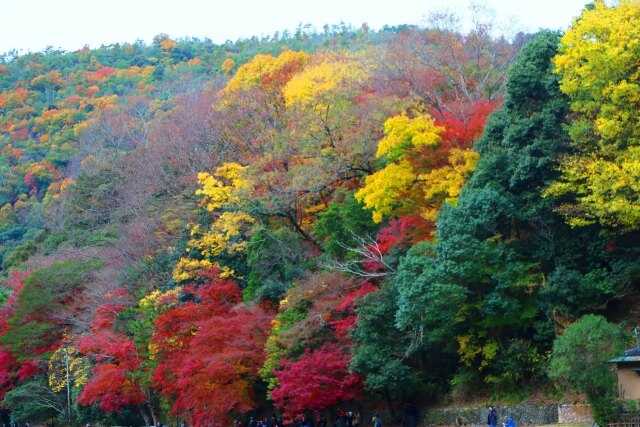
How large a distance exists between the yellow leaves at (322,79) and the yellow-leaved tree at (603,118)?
19251 millimetres

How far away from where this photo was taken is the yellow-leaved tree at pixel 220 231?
45.8 meters

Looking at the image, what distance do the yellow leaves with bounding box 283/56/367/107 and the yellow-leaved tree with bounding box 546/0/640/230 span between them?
19251 mm

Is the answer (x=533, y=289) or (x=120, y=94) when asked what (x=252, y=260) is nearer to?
(x=533, y=289)

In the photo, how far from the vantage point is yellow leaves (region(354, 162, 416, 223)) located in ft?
121

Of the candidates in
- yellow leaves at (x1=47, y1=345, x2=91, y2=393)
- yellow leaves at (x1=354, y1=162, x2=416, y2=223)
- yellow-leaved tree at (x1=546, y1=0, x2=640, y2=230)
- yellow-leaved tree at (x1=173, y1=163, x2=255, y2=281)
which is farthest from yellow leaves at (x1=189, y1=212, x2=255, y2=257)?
yellow-leaved tree at (x1=546, y1=0, x2=640, y2=230)

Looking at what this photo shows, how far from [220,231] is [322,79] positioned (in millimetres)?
11078

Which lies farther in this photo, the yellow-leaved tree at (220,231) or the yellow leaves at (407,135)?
the yellow-leaved tree at (220,231)

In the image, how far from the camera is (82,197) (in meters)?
70.0

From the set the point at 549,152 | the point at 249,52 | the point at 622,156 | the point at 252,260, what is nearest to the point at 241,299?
the point at 252,260

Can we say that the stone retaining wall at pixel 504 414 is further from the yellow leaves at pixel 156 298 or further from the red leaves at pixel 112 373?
the red leaves at pixel 112 373

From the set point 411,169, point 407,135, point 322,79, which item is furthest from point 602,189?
point 322,79

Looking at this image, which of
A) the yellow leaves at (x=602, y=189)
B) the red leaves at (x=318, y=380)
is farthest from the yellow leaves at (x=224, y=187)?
the yellow leaves at (x=602, y=189)

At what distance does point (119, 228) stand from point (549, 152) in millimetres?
35312

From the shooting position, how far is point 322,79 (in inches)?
2041
